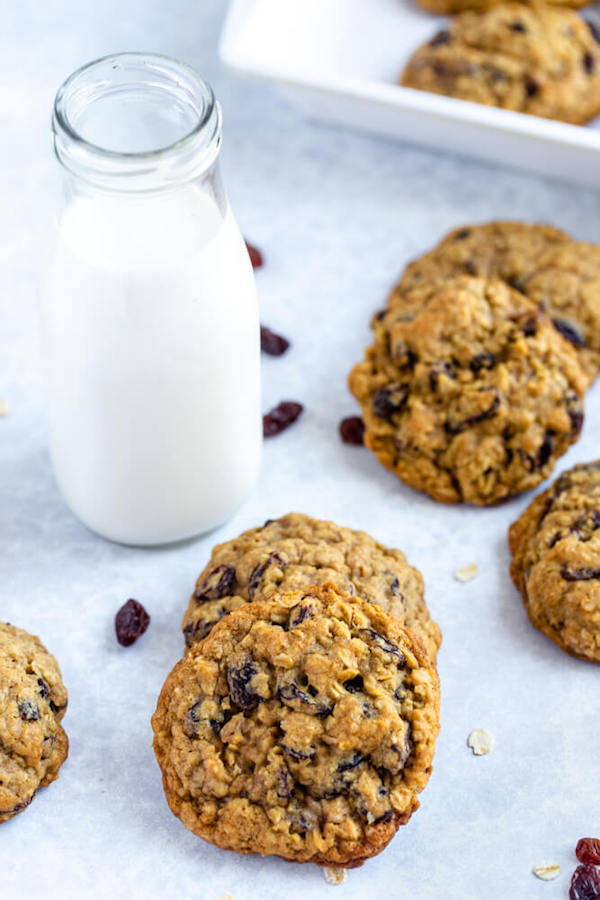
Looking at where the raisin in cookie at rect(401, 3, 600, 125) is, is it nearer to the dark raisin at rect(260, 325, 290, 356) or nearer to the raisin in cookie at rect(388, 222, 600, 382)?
the raisin in cookie at rect(388, 222, 600, 382)

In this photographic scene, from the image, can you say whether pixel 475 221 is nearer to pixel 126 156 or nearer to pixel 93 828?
pixel 126 156

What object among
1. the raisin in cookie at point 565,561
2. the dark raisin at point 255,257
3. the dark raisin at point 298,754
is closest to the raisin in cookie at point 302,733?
the dark raisin at point 298,754

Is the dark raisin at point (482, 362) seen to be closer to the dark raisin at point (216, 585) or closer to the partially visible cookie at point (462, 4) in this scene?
the dark raisin at point (216, 585)

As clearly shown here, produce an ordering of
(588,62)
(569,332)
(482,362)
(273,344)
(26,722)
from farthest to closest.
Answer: (588,62), (273,344), (569,332), (482,362), (26,722)

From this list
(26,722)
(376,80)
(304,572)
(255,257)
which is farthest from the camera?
(376,80)

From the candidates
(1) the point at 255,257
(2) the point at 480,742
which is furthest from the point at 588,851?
(1) the point at 255,257

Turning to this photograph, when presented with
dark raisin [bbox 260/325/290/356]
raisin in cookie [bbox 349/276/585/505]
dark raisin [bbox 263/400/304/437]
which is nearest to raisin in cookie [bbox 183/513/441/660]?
raisin in cookie [bbox 349/276/585/505]

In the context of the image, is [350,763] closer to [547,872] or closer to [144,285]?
[547,872]
